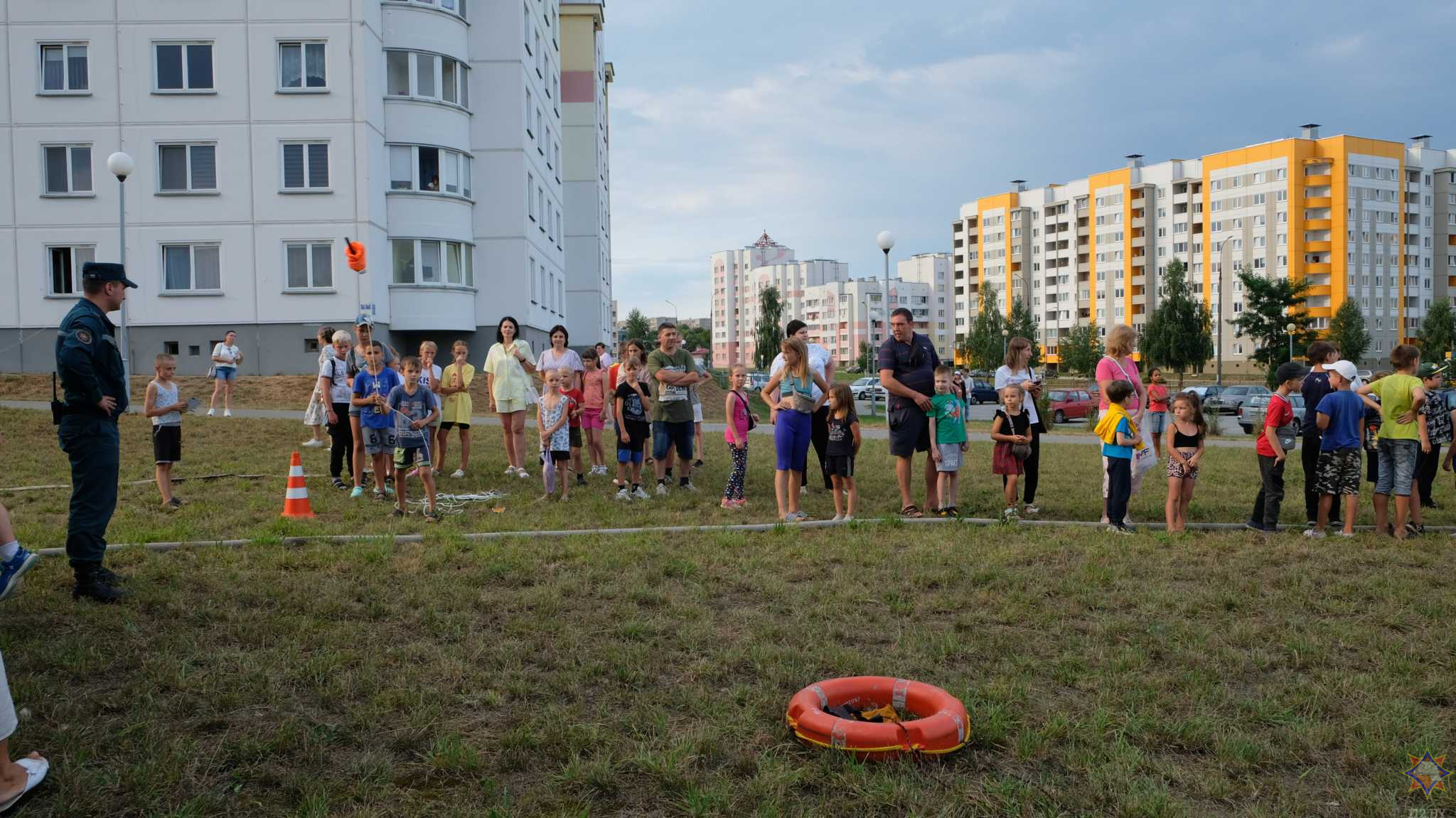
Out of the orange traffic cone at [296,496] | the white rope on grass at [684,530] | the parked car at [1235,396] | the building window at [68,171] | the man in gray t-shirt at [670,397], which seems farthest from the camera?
the parked car at [1235,396]

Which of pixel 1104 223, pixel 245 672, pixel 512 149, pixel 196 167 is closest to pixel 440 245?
pixel 512 149

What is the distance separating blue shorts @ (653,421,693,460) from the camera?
1151 centimetres

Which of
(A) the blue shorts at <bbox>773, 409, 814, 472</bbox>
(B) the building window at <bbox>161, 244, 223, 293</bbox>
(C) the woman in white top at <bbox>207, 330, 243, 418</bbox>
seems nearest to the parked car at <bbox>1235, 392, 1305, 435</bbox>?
(A) the blue shorts at <bbox>773, 409, 814, 472</bbox>

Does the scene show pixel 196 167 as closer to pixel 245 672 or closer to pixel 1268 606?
pixel 245 672

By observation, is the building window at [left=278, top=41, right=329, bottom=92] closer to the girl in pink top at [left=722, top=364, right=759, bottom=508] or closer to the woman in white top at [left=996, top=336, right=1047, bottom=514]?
the girl in pink top at [left=722, top=364, right=759, bottom=508]

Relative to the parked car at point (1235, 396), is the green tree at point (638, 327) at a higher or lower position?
higher

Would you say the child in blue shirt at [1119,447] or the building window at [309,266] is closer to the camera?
the child in blue shirt at [1119,447]

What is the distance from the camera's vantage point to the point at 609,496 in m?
11.2

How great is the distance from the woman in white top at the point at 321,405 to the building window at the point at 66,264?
17.4 meters

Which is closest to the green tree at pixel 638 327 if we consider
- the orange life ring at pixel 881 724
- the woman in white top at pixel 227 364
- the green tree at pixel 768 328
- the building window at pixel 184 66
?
the green tree at pixel 768 328

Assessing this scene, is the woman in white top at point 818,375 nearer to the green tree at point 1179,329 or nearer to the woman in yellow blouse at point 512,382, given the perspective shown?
the woman in yellow blouse at point 512,382

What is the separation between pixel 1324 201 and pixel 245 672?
108182 millimetres

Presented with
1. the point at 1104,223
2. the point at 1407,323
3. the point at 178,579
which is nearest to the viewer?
the point at 178,579

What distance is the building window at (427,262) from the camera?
31125 millimetres
